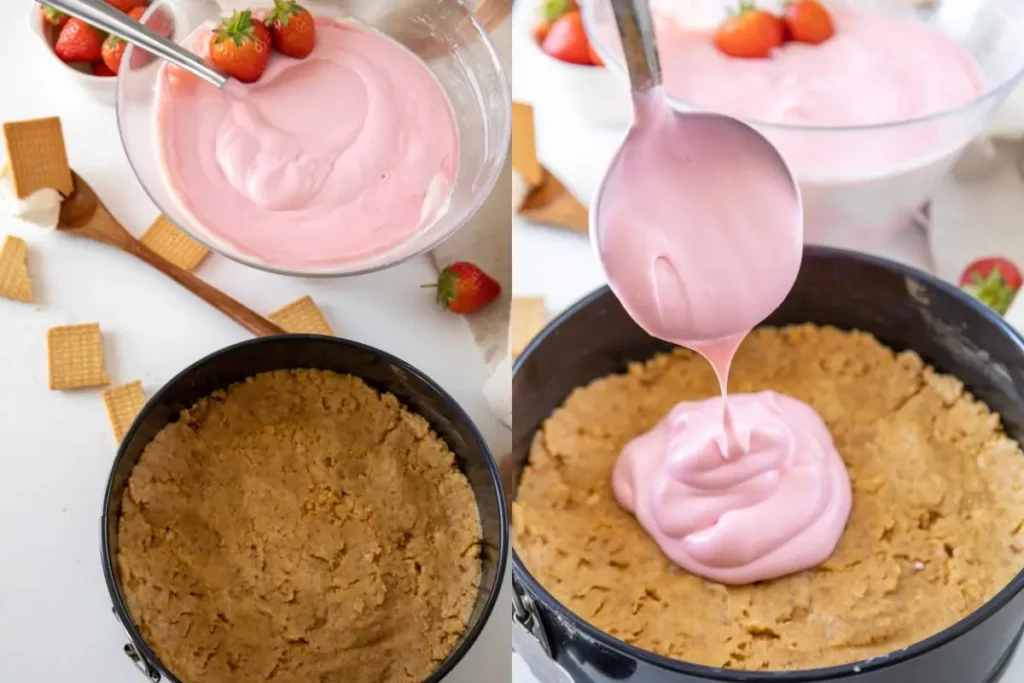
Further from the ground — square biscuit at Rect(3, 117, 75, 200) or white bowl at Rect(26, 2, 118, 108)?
white bowl at Rect(26, 2, 118, 108)

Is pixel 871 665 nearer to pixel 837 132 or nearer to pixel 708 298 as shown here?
pixel 708 298

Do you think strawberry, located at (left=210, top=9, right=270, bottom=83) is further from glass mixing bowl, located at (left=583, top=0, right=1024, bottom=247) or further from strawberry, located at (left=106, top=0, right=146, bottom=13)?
glass mixing bowl, located at (left=583, top=0, right=1024, bottom=247)

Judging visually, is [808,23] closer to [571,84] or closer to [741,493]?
[571,84]

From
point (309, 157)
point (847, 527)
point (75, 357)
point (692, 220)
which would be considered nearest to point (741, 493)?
point (847, 527)

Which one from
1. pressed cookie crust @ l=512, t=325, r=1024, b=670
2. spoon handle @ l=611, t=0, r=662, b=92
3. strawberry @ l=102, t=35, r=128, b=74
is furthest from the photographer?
strawberry @ l=102, t=35, r=128, b=74

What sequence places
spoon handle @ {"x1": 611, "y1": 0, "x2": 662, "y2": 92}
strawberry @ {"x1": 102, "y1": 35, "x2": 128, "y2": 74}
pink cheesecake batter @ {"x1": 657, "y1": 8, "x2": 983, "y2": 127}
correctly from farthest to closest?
1. strawberry @ {"x1": 102, "y1": 35, "x2": 128, "y2": 74}
2. pink cheesecake batter @ {"x1": 657, "y1": 8, "x2": 983, "y2": 127}
3. spoon handle @ {"x1": 611, "y1": 0, "x2": 662, "y2": 92}

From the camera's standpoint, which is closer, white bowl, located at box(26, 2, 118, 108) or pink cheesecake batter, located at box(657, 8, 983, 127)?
pink cheesecake batter, located at box(657, 8, 983, 127)

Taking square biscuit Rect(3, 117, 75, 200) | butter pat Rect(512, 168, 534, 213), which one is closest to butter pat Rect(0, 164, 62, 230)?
square biscuit Rect(3, 117, 75, 200)

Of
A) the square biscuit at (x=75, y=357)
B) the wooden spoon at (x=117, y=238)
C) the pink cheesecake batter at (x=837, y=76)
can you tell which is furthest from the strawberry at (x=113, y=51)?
the pink cheesecake batter at (x=837, y=76)
